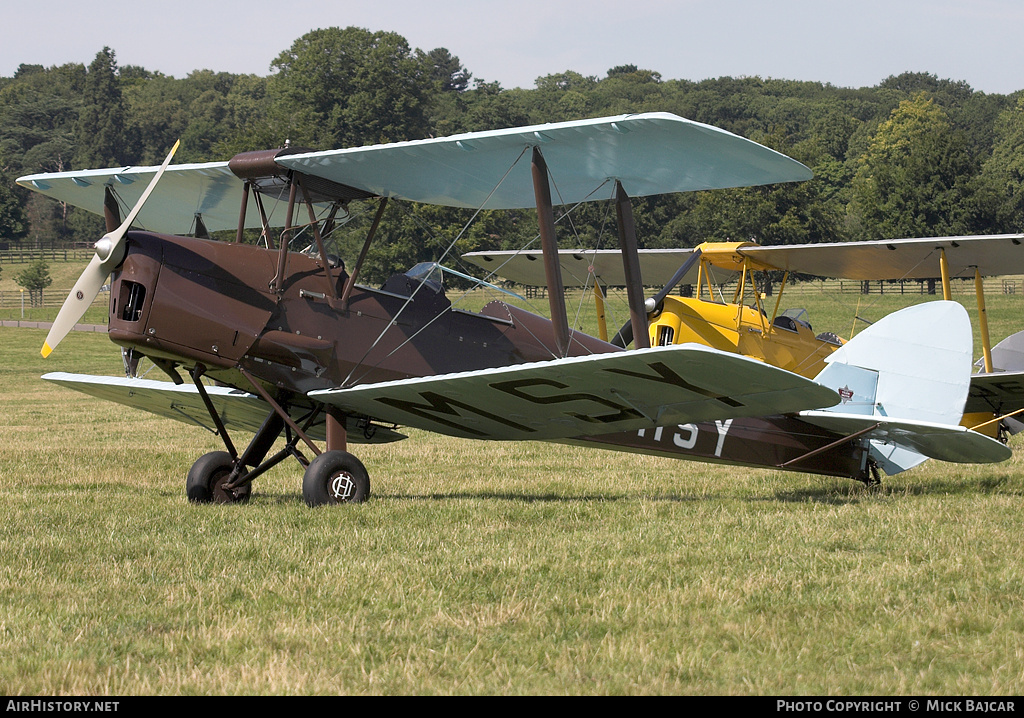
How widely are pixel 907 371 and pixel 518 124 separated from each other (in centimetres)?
8031

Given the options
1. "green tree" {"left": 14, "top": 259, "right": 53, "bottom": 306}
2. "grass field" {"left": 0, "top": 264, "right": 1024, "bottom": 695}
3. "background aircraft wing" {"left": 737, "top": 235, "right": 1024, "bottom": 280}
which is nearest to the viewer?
"grass field" {"left": 0, "top": 264, "right": 1024, "bottom": 695}

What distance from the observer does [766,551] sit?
6133mm

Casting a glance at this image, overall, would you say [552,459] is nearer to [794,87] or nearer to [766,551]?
[766,551]

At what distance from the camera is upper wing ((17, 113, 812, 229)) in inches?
294

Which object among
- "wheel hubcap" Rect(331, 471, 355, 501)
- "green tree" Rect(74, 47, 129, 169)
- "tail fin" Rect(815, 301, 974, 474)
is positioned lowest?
"wheel hubcap" Rect(331, 471, 355, 501)

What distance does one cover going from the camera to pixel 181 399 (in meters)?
9.51

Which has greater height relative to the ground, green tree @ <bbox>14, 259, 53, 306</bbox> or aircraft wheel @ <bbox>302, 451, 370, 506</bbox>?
aircraft wheel @ <bbox>302, 451, 370, 506</bbox>

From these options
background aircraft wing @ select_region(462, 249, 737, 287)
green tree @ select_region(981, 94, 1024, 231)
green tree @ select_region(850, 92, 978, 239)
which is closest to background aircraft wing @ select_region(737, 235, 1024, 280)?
background aircraft wing @ select_region(462, 249, 737, 287)

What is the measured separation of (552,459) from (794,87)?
137 m

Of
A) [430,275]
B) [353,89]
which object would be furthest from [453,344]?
[353,89]

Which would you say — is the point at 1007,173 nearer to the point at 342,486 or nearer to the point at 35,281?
the point at 35,281

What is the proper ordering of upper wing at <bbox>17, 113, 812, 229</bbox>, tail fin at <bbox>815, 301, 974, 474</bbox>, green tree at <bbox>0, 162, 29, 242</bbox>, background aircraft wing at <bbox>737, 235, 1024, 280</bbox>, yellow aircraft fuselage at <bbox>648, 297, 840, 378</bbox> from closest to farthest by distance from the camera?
upper wing at <bbox>17, 113, 812, 229</bbox>, tail fin at <bbox>815, 301, 974, 474</bbox>, background aircraft wing at <bbox>737, 235, 1024, 280</bbox>, yellow aircraft fuselage at <bbox>648, 297, 840, 378</bbox>, green tree at <bbox>0, 162, 29, 242</bbox>

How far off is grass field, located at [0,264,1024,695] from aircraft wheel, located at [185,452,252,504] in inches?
10.8

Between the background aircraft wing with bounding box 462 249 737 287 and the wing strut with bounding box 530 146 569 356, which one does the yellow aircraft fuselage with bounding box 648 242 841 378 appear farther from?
the wing strut with bounding box 530 146 569 356
